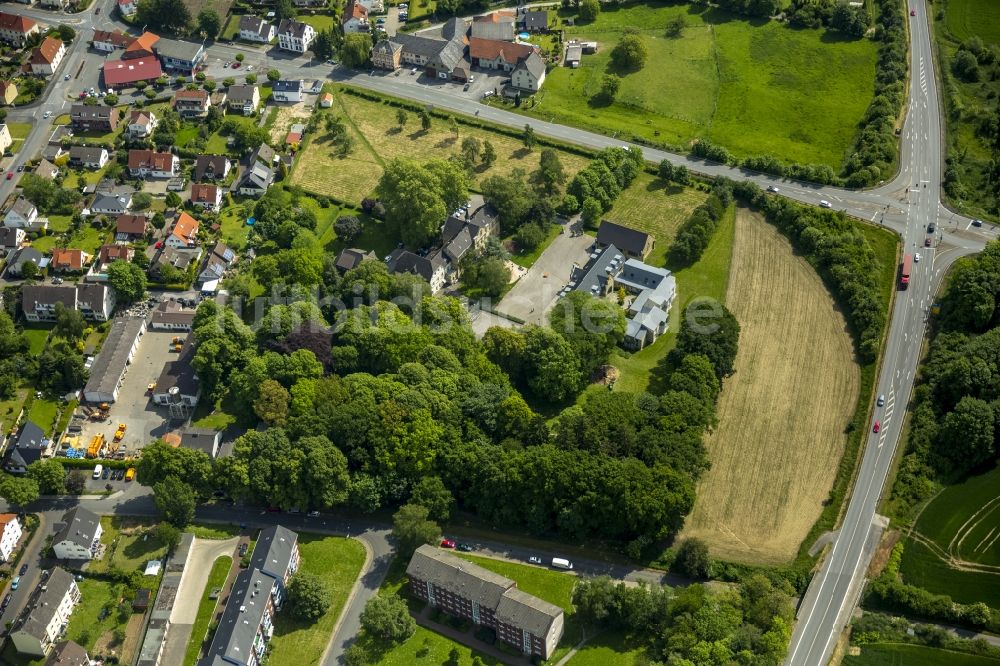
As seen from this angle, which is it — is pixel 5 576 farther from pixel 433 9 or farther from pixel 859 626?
pixel 433 9

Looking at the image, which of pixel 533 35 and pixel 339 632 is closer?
pixel 339 632

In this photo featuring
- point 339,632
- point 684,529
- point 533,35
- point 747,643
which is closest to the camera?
point 747,643

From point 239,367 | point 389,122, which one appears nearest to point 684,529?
point 239,367

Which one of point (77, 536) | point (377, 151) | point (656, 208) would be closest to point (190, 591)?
point (77, 536)

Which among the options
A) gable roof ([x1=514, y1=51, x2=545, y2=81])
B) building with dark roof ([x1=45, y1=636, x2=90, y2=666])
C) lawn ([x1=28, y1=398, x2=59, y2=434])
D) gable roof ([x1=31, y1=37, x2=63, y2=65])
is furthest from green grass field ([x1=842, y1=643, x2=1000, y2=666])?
gable roof ([x1=31, y1=37, x2=63, y2=65])

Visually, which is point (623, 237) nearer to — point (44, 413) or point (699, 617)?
point (699, 617)

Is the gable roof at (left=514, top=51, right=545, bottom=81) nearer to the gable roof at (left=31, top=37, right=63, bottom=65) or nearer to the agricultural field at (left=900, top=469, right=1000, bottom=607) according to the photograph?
the gable roof at (left=31, top=37, right=63, bottom=65)

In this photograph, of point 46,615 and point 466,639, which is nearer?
point 46,615
